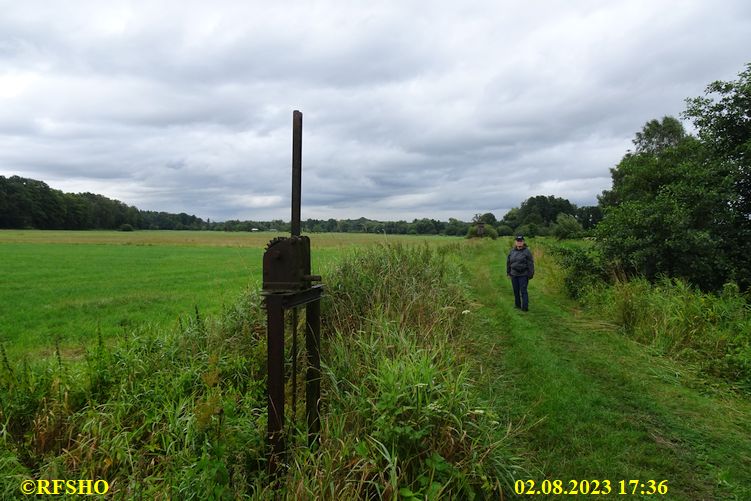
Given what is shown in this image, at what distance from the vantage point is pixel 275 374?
311 cm

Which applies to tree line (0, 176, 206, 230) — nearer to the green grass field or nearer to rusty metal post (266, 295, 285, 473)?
the green grass field

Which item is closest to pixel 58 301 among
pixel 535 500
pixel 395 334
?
pixel 395 334

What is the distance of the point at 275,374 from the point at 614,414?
398cm

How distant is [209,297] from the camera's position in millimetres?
14422

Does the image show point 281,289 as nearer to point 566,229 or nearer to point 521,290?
point 521,290

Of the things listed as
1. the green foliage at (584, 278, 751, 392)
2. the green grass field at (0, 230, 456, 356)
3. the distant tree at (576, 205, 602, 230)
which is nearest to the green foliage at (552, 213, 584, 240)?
the distant tree at (576, 205, 602, 230)

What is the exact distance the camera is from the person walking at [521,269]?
419 inches

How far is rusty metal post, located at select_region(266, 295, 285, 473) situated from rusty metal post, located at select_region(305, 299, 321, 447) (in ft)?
1.45

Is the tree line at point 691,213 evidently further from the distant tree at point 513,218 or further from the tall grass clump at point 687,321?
the distant tree at point 513,218

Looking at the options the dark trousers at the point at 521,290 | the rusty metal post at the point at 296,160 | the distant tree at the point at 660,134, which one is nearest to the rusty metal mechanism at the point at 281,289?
the rusty metal post at the point at 296,160

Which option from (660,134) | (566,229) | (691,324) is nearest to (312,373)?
(691,324)

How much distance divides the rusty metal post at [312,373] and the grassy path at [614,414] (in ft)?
6.21

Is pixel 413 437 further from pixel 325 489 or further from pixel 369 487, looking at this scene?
pixel 325 489

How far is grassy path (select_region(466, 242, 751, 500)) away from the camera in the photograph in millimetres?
3674
